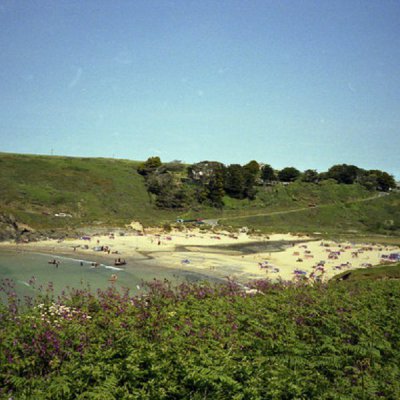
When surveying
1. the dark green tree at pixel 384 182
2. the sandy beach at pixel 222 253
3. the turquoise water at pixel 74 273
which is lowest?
the turquoise water at pixel 74 273

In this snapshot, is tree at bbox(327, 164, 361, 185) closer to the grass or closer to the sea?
the sea

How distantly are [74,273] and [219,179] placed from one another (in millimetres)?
74605

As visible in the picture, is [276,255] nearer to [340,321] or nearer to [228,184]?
[340,321]

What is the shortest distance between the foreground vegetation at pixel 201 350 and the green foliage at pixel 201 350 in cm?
3

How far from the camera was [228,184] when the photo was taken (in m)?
110

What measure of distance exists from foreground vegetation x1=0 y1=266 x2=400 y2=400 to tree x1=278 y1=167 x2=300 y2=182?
125 metres

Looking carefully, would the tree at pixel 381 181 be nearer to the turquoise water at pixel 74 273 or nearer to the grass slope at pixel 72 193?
the grass slope at pixel 72 193

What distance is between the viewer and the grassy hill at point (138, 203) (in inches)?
3034

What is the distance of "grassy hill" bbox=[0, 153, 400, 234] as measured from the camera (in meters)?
77.1

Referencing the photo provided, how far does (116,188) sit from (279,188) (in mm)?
52428

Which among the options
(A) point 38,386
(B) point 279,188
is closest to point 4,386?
(A) point 38,386

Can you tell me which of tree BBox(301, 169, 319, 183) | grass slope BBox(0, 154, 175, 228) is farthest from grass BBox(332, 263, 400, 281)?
tree BBox(301, 169, 319, 183)

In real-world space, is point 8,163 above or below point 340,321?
above

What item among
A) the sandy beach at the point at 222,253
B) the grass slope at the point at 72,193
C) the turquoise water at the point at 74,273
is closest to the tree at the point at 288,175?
the grass slope at the point at 72,193
